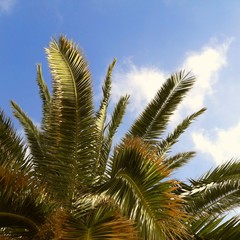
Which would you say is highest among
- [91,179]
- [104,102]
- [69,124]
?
[104,102]

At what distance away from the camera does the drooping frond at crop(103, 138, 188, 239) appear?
5.09 metres

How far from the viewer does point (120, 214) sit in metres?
5.29

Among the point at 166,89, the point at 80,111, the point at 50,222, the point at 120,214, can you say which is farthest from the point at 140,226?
the point at 166,89

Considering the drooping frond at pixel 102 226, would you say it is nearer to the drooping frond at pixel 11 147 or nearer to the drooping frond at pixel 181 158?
the drooping frond at pixel 11 147

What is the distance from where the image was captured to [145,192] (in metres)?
5.32

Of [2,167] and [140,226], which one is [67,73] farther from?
[140,226]

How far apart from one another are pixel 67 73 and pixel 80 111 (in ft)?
2.15

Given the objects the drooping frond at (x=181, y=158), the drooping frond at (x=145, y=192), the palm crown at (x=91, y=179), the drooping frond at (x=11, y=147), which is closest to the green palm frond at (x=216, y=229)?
the palm crown at (x=91, y=179)

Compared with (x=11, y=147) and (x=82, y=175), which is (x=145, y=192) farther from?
(x=11, y=147)

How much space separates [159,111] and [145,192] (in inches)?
177

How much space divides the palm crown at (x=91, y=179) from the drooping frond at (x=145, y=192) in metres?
0.01

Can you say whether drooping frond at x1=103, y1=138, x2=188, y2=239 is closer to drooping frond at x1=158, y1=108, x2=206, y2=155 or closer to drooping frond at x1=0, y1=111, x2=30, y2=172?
drooping frond at x1=0, y1=111, x2=30, y2=172

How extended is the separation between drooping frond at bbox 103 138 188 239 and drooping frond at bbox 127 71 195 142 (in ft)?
12.3

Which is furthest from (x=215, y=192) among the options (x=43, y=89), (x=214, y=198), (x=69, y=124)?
(x=43, y=89)
